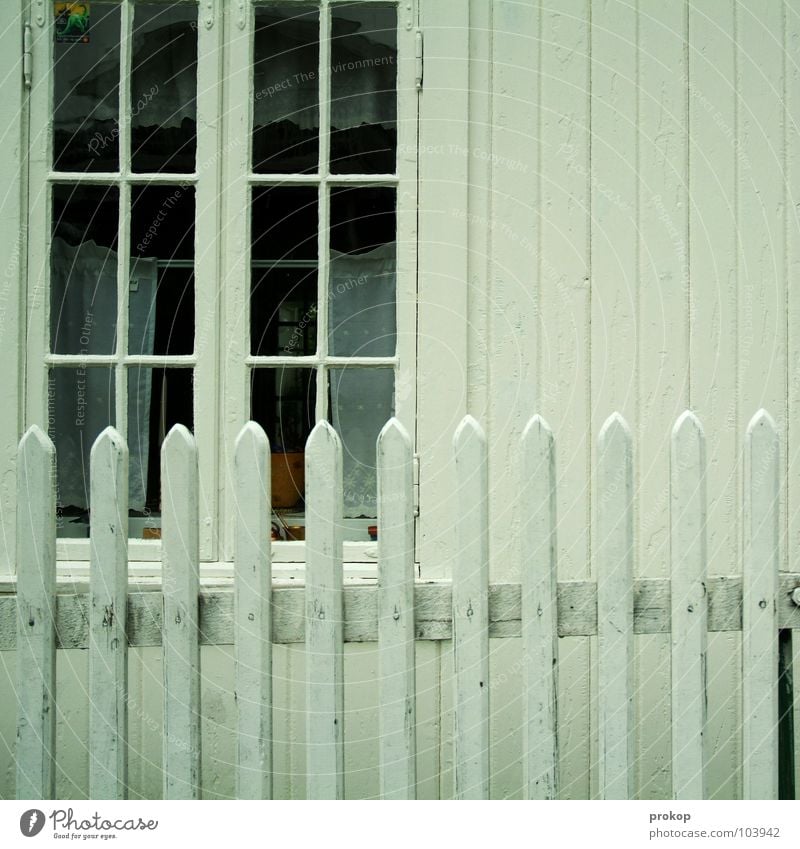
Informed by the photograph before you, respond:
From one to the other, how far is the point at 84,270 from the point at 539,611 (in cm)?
202

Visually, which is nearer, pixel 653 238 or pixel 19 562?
pixel 19 562

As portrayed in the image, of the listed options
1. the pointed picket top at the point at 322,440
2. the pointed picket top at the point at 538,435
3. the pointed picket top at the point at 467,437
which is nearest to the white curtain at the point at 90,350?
the pointed picket top at the point at 322,440

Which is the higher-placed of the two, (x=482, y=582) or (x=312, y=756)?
(x=482, y=582)

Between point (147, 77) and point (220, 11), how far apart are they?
0.35 m

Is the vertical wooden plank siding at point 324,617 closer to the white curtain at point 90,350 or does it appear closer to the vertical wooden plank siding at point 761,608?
the vertical wooden plank siding at point 761,608

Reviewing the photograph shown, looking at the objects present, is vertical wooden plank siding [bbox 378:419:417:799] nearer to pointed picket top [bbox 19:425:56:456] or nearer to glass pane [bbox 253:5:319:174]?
pointed picket top [bbox 19:425:56:456]

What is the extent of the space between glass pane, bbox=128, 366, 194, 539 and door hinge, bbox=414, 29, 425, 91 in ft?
4.09

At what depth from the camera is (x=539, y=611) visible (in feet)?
6.31

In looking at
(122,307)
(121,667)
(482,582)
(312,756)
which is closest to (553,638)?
(482,582)

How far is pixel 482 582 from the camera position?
191 cm

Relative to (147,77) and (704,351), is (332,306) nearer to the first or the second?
(147,77)

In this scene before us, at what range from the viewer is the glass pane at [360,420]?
300cm

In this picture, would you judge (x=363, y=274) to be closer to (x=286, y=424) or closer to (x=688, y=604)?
(x=286, y=424)

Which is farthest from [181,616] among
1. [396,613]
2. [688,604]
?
[688,604]
